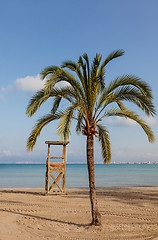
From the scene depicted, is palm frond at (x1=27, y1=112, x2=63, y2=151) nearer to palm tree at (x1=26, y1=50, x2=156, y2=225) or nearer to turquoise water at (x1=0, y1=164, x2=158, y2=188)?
palm tree at (x1=26, y1=50, x2=156, y2=225)

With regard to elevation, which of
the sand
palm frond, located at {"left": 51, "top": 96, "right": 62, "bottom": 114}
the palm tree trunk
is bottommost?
the sand

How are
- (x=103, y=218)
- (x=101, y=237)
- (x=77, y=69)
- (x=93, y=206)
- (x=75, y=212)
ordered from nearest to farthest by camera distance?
1. (x=101, y=237)
2. (x=93, y=206)
3. (x=77, y=69)
4. (x=103, y=218)
5. (x=75, y=212)

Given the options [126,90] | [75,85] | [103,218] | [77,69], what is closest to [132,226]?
[103,218]

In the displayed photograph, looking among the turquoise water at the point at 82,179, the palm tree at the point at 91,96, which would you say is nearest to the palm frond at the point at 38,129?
the palm tree at the point at 91,96

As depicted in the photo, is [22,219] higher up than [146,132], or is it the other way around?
[146,132]

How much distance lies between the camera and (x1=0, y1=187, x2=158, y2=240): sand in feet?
25.5

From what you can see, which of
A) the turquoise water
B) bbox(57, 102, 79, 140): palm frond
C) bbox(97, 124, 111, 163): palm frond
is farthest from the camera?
the turquoise water

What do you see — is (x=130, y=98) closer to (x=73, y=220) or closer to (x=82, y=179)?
(x=73, y=220)

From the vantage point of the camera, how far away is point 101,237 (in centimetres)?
761

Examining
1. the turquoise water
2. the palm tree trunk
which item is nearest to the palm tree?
the palm tree trunk

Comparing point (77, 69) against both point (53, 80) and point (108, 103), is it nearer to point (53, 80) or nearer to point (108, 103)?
point (53, 80)

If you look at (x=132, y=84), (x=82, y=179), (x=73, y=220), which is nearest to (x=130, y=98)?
(x=132, y=84)

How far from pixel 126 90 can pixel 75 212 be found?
5799mm

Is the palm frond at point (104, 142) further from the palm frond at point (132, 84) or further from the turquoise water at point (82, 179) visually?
the turquoise water at point (82, 179)
